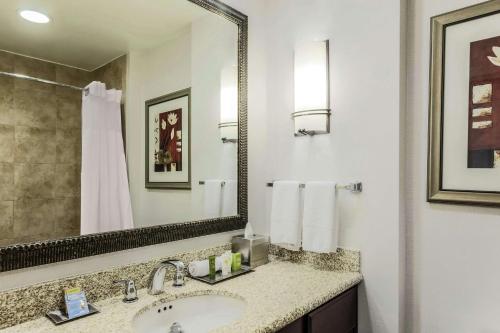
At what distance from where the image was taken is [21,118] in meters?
1.06

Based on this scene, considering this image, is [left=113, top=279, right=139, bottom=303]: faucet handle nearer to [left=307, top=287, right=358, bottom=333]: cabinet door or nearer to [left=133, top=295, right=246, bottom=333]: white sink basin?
[left=133, top=295, right=246, bottom=333]: white sink basin

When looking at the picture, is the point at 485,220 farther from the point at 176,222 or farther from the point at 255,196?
the point at 176,222

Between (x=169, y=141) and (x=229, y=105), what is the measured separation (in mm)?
428

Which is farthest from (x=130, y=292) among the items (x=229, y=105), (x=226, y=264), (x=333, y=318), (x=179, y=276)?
(x=229, y=105)

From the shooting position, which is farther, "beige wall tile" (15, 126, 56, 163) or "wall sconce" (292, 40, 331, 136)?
"wall sconce" (292, 40, 331, 136)

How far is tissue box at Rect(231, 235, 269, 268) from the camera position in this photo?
1.65 meters

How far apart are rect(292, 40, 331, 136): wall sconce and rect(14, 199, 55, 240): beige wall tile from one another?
3.69 ft

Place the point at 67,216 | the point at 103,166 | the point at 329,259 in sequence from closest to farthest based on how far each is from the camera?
1. the point at 67,216
2. the point at 103,166
3. the point at 329,259

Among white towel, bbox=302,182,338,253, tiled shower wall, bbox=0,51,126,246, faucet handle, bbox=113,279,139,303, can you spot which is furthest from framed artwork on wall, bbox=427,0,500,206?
tiled shower wall, bbox=0,51,126,246

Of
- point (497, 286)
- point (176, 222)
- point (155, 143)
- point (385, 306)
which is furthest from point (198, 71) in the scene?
point (497, 286)

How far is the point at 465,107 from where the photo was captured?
1.33m

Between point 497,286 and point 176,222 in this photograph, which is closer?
point 497,286

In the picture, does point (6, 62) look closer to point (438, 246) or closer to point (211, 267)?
point (211, 267)

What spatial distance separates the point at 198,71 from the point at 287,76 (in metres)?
0.49
